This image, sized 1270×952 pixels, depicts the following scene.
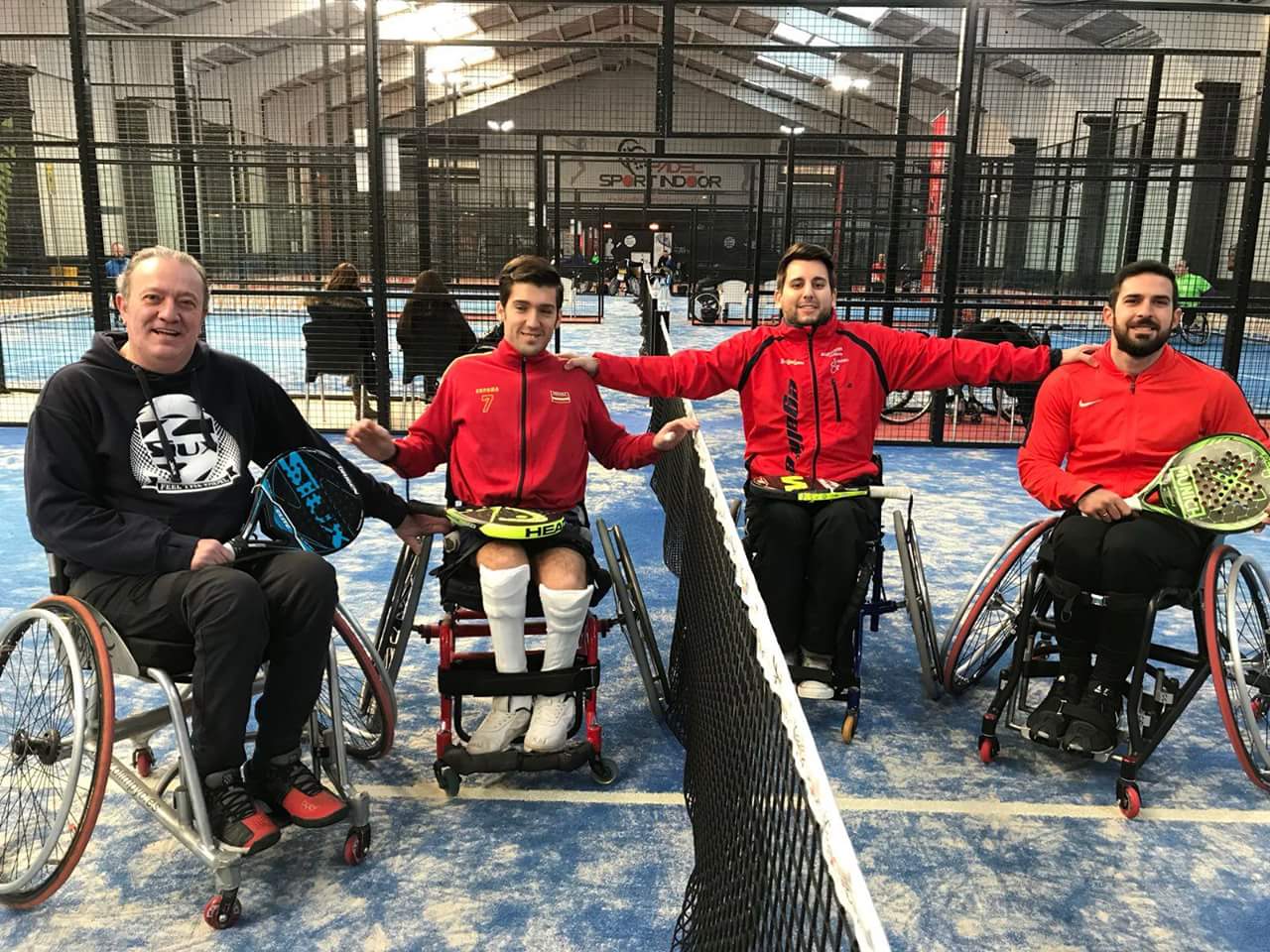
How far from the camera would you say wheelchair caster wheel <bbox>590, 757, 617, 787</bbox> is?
8.99 ft

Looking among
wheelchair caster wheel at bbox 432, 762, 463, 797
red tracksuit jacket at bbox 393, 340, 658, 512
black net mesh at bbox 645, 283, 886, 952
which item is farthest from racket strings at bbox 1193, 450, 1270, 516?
wheelchair caster wheel at bbox 432, 762, 463, 797

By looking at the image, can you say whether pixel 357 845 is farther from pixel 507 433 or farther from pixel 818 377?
pixel 818 377

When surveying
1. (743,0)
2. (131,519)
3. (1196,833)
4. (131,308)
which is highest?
(743,0)

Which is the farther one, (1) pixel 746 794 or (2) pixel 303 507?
(2) pixel 303 507

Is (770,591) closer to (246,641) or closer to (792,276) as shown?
(792,276)

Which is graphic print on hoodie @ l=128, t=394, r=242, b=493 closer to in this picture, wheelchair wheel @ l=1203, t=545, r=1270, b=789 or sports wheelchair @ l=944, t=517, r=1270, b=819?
sports wheelchair @ l=944, t=517, r=1270, b=819

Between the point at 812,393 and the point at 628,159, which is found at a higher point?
the point at 628,159

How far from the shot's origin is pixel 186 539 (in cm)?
224

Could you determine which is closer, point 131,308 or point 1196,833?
point 131,308

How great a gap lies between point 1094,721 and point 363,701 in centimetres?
214

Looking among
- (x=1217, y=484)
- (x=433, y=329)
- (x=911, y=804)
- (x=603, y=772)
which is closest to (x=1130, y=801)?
(x=911, y=804)

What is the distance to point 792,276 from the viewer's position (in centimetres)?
333

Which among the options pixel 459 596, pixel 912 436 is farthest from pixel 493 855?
pixel 912 436

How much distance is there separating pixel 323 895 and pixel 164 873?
396mm
